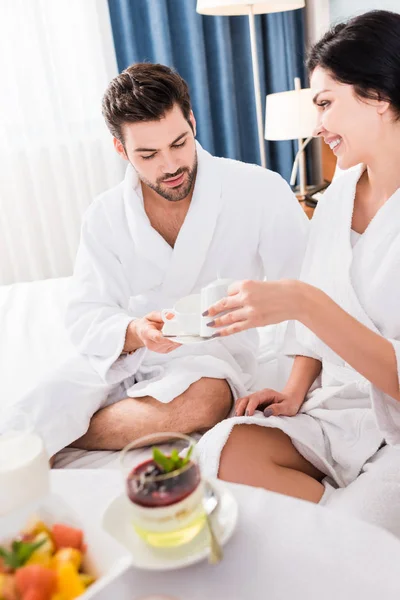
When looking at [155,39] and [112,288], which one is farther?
[155,39]

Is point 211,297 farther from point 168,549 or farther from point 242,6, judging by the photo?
Answer: point 242,6

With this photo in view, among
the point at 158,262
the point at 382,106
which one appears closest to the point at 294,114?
the point at 158,262

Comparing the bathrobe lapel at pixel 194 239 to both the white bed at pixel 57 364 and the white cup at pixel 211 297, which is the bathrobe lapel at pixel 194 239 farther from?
the white cup at pixel 211 297

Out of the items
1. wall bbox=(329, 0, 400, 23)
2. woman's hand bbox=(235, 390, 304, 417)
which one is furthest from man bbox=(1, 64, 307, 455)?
wall bbox=(329, 0, 400, 23)

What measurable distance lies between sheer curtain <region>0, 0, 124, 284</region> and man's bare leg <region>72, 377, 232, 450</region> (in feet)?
7.82

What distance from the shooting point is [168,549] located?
701mm

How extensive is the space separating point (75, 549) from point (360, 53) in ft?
3.87

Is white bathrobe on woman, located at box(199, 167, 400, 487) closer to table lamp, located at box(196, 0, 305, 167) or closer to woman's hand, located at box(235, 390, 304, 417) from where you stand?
woman's hand, located at box(235, 390, 304, 417)

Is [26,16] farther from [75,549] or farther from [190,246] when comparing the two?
[75,549]

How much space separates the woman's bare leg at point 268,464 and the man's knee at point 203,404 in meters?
0.22

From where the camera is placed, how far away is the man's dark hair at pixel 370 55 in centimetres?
129

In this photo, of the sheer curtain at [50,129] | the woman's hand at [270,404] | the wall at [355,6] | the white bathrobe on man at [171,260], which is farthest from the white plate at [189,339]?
the sheer curtain at [50,129]

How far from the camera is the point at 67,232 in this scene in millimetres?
3709

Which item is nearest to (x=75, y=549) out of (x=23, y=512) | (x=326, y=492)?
(x=23, y=512)
